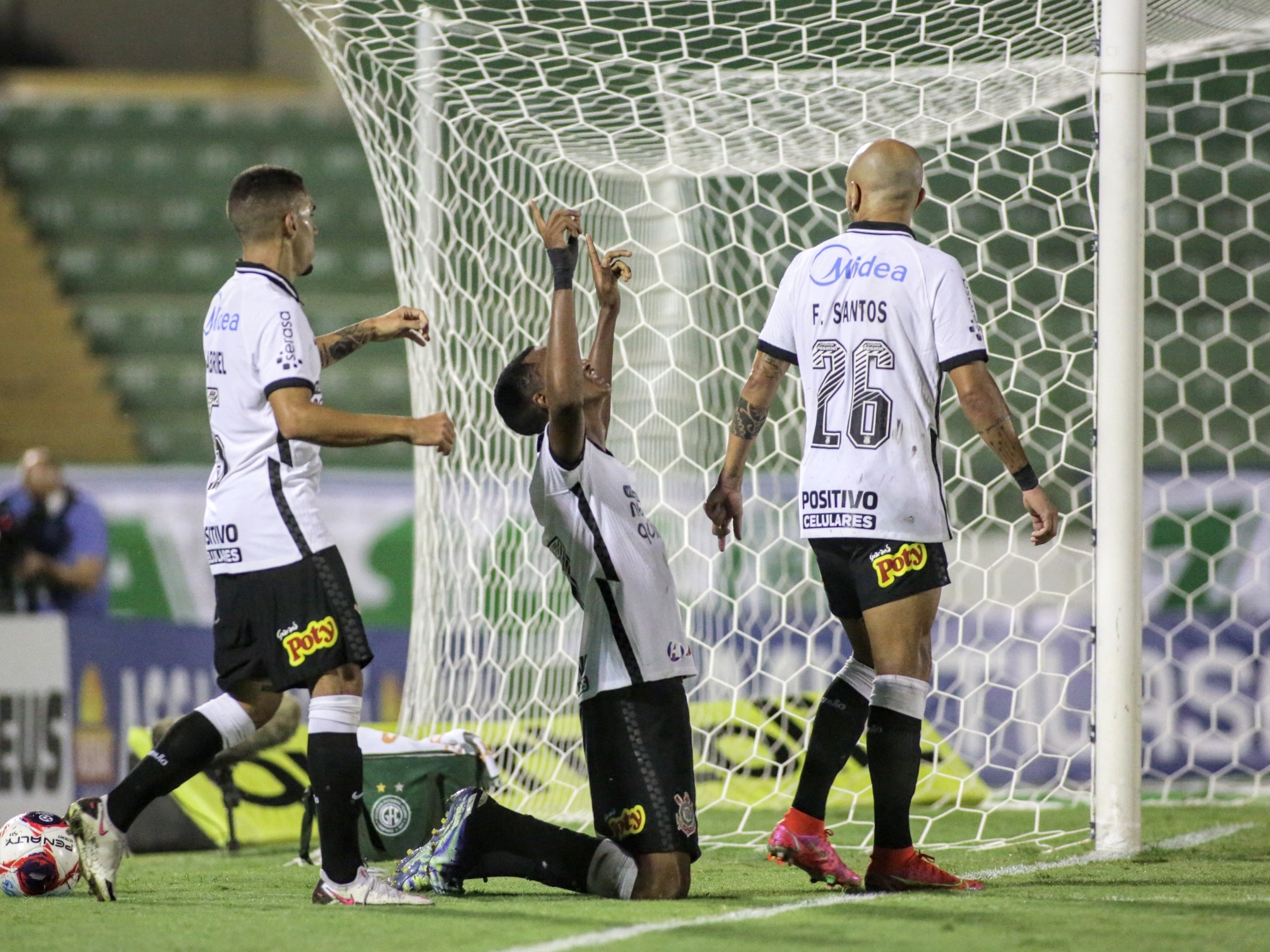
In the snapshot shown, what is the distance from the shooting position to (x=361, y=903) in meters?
3.67

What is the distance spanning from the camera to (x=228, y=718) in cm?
385

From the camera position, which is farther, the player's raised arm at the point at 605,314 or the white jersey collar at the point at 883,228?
the player's raised arm at the point at 605,314

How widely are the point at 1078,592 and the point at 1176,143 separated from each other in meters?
4.47

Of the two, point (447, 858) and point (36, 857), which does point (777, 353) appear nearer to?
point (447, 858)

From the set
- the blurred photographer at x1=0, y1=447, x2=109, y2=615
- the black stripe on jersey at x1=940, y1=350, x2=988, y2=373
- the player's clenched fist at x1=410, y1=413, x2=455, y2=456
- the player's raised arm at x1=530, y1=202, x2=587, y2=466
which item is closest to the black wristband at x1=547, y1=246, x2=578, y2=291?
the player's raised arm at x1=530, y1=202, x2=587, y2=466

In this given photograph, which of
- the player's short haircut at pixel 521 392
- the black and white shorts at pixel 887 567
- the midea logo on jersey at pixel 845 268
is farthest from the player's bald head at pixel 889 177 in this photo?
the player's short haircut at pixel 521 392

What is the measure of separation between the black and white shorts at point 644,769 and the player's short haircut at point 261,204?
1.38 metres

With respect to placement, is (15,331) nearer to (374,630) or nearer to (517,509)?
(374,630)

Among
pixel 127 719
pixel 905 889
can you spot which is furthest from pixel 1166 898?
pixel 127 719

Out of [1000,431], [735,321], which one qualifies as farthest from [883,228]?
[735,321]

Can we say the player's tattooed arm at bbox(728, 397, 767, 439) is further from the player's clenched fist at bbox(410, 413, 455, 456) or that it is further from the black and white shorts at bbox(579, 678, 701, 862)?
the player's clenched fist at bbox(410, 413, 455, 456)

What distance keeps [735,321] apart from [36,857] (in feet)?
12.4

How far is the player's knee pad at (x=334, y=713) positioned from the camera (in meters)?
3.66

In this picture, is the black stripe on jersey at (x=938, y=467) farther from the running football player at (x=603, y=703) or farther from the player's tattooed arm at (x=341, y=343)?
the player's tattooed arm at (x=341, y=343)
